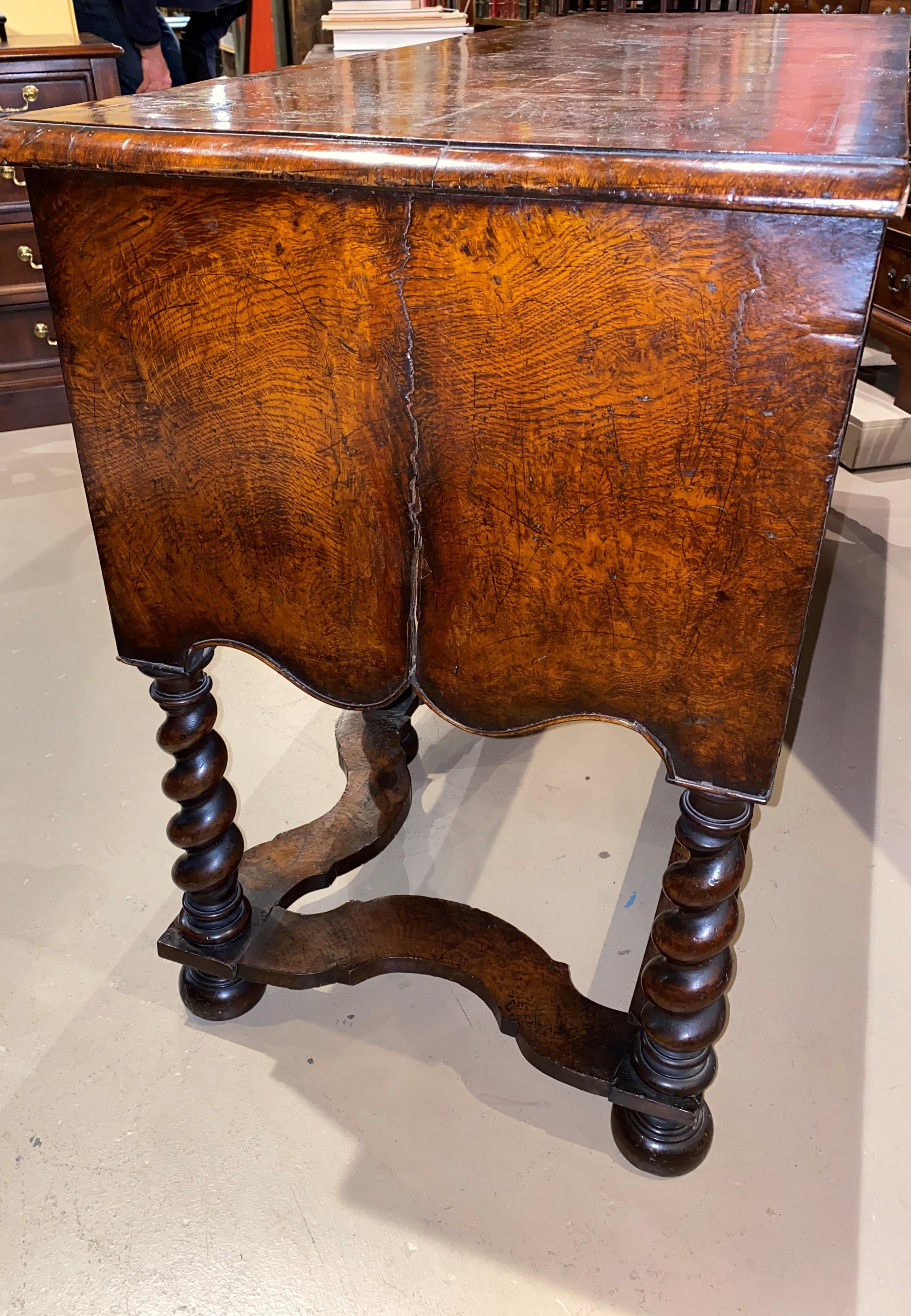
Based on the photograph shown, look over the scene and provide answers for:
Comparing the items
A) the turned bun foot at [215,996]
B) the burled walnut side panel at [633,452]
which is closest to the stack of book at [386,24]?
the burled walnut side panel at [633,452]

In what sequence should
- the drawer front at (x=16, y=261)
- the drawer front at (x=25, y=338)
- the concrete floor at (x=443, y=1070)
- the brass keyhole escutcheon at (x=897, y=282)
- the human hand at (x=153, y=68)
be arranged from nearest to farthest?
the concrete floor at (x=443, y=1070) → the brass keyhole escutcheon at (x=897, y=282) → the drawer front at (x=16, y=261) → the drawer front at (x=25, y=338) → the human hand at (x=153, y=68)

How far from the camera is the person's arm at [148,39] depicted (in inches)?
136

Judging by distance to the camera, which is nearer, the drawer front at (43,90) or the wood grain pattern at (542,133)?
the wood grain pattern at (542,133)

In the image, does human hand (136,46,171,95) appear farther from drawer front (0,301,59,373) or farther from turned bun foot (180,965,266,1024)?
turned bun foot (180,965,266,1024)

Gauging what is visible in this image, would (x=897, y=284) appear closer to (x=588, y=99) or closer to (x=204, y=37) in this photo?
(x=588, y=99)

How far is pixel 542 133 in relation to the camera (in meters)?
0.81

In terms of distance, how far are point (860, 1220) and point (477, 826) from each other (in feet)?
2.62

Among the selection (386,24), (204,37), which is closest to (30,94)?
(386,24)

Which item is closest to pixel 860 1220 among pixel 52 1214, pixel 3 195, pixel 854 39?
pixel 52 1214

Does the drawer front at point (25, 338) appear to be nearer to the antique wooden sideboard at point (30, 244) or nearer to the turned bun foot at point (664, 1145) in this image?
the antique wooden sideboard at point (30, 244)

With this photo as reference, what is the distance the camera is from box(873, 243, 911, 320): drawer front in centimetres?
227

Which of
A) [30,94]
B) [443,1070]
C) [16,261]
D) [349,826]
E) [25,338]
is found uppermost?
[30,94]

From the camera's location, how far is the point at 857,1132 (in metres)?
1.26

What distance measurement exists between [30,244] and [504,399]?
2.65 m
